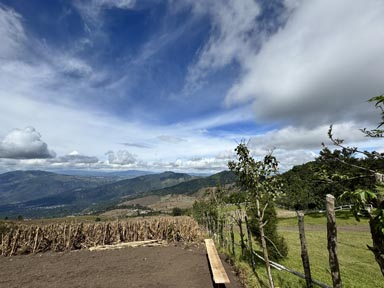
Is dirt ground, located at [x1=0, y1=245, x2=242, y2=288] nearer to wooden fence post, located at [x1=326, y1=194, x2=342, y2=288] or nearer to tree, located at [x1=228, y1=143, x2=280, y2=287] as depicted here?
tree, located at [x1=228, y1=143, x2=280, y2=287]

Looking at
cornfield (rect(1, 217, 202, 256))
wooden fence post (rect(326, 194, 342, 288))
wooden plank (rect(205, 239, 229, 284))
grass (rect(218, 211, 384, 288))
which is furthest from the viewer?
cornfield (rect(1, 217, 202, 256))

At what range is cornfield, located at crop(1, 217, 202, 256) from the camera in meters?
13.9

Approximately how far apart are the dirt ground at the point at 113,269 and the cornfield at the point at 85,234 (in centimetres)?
94

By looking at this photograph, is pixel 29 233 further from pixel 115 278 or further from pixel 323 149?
pixel 323 149

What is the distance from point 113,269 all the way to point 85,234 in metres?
6.62

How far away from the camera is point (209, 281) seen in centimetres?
784

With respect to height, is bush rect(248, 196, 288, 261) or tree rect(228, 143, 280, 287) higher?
tree rect(228, 143, 280, 287)

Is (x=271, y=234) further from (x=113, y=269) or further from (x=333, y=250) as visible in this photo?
(x=333, y=250)

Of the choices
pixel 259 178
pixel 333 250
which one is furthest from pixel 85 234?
Answer: pixel 333 250

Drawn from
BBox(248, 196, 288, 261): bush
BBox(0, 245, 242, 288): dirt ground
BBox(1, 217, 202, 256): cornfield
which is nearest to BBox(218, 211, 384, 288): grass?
BBox(248, 196, 288, 261): bush

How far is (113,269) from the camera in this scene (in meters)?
9.66

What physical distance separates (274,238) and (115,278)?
740 centimetres

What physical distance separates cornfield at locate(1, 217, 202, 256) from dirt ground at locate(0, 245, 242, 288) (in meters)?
0.94

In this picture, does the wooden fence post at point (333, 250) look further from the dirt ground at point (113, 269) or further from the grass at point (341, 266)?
the dirt ground at point (113, 269)
